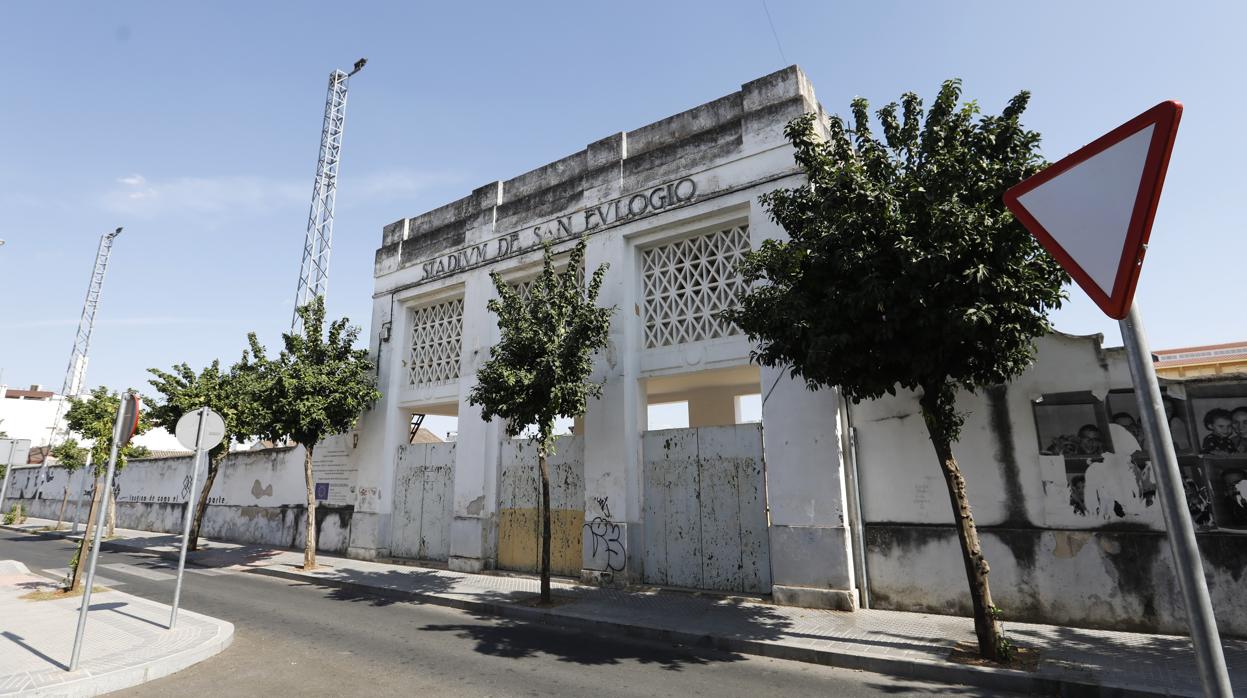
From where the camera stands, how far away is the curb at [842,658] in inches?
222

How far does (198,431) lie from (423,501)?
753 centimetres

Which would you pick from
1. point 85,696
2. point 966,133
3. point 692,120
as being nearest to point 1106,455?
point 966,133

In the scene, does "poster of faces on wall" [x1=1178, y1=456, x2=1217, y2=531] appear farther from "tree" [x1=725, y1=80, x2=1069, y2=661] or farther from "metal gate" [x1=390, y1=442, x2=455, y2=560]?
"metal gate" [x1=390, y1=442, x2=455, y2=560]

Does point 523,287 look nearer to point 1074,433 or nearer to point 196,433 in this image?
point 196,433

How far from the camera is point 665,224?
38.3ft

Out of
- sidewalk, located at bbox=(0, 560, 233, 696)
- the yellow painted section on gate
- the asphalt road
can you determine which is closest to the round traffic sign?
sidewalk, located at bbox=(0, 560, 233, 696)

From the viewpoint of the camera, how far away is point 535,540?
1255cm

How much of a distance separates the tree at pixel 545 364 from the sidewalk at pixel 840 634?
1.32 meters

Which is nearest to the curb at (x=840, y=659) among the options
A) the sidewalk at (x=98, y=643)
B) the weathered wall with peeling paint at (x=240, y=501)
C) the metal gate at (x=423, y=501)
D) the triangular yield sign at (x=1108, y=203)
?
the sidewalk at (x=98, y=643)

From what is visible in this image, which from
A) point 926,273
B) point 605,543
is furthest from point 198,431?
point 926,273

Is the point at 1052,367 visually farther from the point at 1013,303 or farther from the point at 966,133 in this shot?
the point at 966,133

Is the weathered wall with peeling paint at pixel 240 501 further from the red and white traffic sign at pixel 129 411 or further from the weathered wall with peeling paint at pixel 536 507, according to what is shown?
the red and white traffic sign at pixel 129 411

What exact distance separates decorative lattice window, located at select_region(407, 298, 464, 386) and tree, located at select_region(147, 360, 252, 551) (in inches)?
199

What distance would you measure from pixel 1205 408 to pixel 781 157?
700 centimetres
